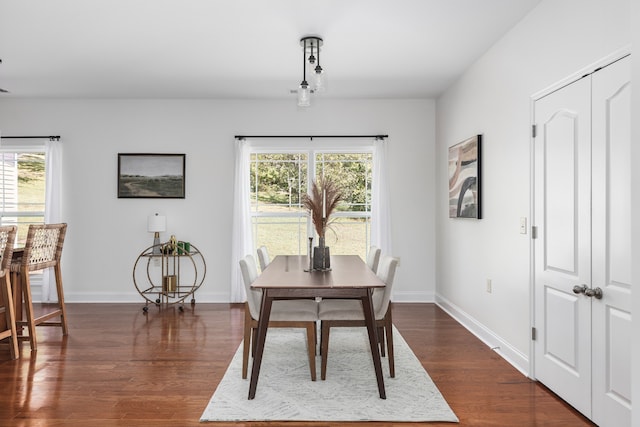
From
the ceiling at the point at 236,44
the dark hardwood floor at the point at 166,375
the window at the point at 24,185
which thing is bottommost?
the dark hardwood floor at the point at 166,375

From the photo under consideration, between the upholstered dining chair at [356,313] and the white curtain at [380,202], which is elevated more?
the white curtain at [380,202]

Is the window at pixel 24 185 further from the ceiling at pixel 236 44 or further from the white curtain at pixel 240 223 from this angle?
the white curtain at pixel 240 223

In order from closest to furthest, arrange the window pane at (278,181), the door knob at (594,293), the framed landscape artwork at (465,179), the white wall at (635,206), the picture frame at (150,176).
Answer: the white wall at (635,206)
the door knob at (594,293)
the framed landscape artwork at (465,179)
the picture frame at (150,176)
the window pane at (278,181)

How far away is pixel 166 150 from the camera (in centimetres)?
553

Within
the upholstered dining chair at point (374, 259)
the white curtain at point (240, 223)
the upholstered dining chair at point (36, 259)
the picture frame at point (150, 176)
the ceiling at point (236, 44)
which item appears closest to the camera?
the ceiling at point (236, 44)

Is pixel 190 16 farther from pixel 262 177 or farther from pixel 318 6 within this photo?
pixel 262 177

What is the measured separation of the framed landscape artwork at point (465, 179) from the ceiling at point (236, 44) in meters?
0.80

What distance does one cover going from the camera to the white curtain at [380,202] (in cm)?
545

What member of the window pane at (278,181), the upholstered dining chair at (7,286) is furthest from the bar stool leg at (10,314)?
the window pane at (278,181)

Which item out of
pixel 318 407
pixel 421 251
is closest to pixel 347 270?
pixel 318 407

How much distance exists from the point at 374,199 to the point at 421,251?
0.91m

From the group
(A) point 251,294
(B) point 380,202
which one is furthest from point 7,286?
(B) point 380,202

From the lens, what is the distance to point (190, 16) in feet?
10.5

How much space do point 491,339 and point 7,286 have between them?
157 inches
